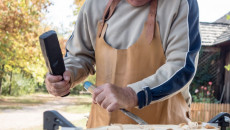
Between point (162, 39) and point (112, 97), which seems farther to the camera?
A: point (162, 39)

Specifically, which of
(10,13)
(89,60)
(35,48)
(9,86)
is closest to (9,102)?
(9,86)

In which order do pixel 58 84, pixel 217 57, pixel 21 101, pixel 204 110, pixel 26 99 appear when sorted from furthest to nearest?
pixel 26 99, pixel 21 101, pixel 217 57, pixel 204 110, pixel 58 84

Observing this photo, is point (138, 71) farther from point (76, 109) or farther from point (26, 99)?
point (26, 99)

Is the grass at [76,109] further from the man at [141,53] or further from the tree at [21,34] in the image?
the man at [141,53]

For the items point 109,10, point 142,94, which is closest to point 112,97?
point 142,94

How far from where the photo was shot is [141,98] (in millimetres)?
1206

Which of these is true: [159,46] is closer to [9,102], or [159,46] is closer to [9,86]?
[9,102]

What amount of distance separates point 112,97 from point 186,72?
373 millimetres

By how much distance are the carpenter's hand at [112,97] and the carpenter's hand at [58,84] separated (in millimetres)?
272

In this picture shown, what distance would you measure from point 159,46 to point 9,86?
44.9 ft

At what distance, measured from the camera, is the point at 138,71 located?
147cm

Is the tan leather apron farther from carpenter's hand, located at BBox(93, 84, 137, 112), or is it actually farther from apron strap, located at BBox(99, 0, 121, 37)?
carpenter's hand, located at BBox(93, 84, 137, 112)

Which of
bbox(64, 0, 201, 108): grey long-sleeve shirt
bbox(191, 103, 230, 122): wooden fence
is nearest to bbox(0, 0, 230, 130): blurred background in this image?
bbox(191, 103, 230, 122): wooden fence

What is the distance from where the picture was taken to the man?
1.30 m
